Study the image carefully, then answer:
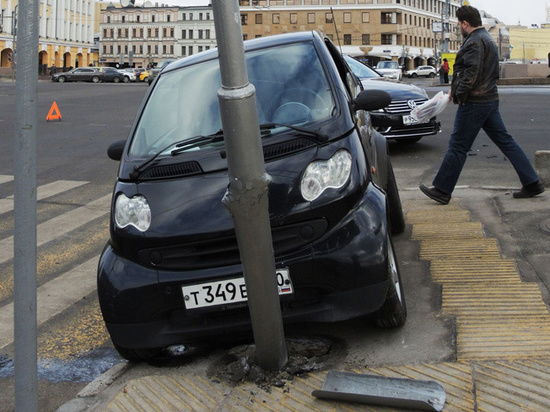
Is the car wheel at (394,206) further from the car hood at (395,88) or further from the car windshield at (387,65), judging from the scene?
the car windshield at (387,65)

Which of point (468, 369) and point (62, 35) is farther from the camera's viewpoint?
point (62, 35)

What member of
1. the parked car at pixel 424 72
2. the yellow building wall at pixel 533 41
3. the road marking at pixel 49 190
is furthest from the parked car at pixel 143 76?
the yellow building wall at pixel 533 41

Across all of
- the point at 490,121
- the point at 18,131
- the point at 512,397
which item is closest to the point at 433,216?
the point at 490,121

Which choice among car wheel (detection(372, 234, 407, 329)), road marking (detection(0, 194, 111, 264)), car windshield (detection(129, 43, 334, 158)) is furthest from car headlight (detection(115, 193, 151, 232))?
road marking (detection(0, 194, 111, 264))

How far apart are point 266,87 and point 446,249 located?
1.93 m

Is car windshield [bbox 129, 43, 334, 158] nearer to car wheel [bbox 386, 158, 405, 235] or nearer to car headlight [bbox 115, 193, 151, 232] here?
car headlight [bbox 115, 193, 151, 232]

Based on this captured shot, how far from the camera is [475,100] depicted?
6.69 metres

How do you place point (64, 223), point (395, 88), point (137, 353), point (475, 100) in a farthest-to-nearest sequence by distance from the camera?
1. point (395, 88)
2. point (64, 223)
3. point (475, 100)
4. point (137, 353)

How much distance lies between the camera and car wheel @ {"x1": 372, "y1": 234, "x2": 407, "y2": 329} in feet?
12.4

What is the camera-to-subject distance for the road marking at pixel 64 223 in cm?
683

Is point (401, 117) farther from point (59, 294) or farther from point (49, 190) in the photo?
point (59, 294)

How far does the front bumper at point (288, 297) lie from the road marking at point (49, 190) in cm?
522

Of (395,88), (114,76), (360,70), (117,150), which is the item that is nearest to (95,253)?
(117,150)

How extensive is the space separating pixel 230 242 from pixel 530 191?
4.31m
